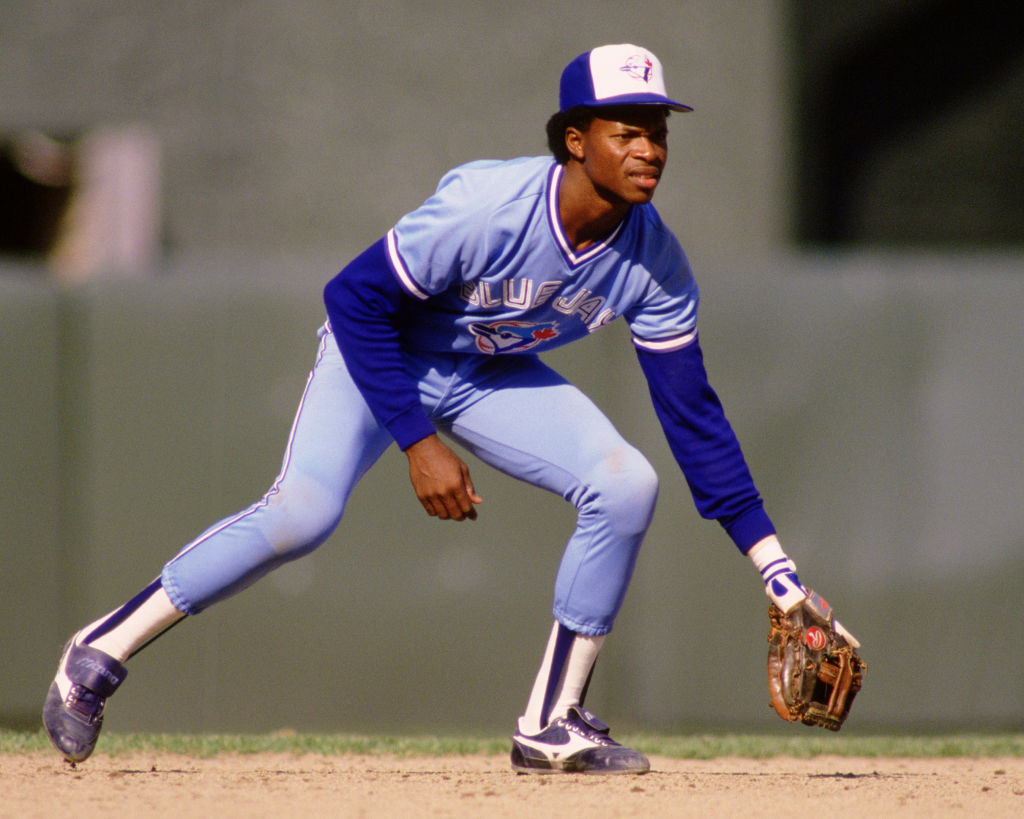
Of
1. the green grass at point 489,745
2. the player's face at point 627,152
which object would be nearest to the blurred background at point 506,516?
the green grass at point 489,745

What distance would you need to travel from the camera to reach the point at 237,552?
11.3 ft

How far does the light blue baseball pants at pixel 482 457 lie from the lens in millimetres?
3453

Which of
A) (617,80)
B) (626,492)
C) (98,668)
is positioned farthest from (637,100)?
(98,668)

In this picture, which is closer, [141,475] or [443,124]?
[141,475]

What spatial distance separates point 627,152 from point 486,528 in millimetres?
2594

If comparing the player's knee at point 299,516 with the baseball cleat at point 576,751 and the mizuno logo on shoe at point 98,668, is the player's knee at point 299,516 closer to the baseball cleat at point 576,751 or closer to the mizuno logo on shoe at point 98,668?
the mizuno logo on shoe at point 98,668

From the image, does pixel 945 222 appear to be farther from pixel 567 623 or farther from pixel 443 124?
pixel 567 623

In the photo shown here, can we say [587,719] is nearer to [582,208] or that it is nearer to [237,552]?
[237,552]

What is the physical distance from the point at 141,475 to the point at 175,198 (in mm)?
2044

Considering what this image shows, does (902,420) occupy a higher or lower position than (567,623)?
higher

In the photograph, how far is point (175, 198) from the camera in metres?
7.14

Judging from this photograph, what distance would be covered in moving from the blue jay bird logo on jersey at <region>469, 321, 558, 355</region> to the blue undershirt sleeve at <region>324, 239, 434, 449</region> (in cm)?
24

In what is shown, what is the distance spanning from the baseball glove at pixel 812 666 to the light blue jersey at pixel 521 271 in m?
0.77

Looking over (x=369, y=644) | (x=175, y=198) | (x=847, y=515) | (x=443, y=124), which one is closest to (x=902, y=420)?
(x=847, y=515)
